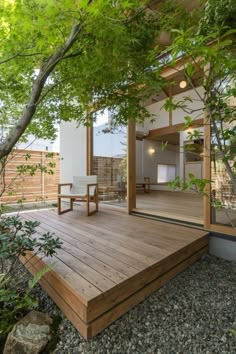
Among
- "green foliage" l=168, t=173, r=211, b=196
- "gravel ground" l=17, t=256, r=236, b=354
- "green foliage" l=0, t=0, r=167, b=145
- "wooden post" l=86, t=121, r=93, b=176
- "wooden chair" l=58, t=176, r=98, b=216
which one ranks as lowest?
"gravel ground" l=17, t=256, r=236, b=354

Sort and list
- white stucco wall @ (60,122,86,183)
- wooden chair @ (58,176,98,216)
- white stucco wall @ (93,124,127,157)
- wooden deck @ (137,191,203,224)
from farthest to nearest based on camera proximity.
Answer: white stucco wall @ (60,122,86,183)
white stucco wall @ (93,124,127,157)
wooden chair @ (58,176,98,216)
wooden deck @ (137,191,203,224)

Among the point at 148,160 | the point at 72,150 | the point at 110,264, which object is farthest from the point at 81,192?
the point at 148,160

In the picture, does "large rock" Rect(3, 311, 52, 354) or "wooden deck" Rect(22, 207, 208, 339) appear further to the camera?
"wooden deck" Rect(22, 207, 208, 339)

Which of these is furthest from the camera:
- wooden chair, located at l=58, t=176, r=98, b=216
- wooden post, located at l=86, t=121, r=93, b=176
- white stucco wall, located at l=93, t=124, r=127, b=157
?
wooden post, located at l=86, t=121, r=93, b=176

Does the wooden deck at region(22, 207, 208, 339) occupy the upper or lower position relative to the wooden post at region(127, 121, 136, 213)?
lower

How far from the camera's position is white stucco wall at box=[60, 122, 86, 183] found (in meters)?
5.32

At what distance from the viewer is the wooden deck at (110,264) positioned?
1513 millimetres

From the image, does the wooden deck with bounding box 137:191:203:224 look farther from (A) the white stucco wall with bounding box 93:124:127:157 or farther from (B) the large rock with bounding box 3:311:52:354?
(B) the large rock with bounding box 3:311:52:354

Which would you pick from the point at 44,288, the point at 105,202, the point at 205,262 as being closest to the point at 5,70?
the point at 44,288

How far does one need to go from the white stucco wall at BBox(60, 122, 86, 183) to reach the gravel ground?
11.9 ft

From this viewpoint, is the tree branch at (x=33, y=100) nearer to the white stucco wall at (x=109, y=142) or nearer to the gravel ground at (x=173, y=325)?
the gravel ground at (x=173, y=325)

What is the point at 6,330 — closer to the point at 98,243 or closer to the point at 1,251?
the point at 1,251

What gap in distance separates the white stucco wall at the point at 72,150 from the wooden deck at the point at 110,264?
2.35 m

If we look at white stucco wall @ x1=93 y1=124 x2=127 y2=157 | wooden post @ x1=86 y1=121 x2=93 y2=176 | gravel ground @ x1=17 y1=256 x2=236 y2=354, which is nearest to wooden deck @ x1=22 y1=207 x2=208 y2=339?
gravel ground @ x1=17 y1=256 x2=236 y2=354
